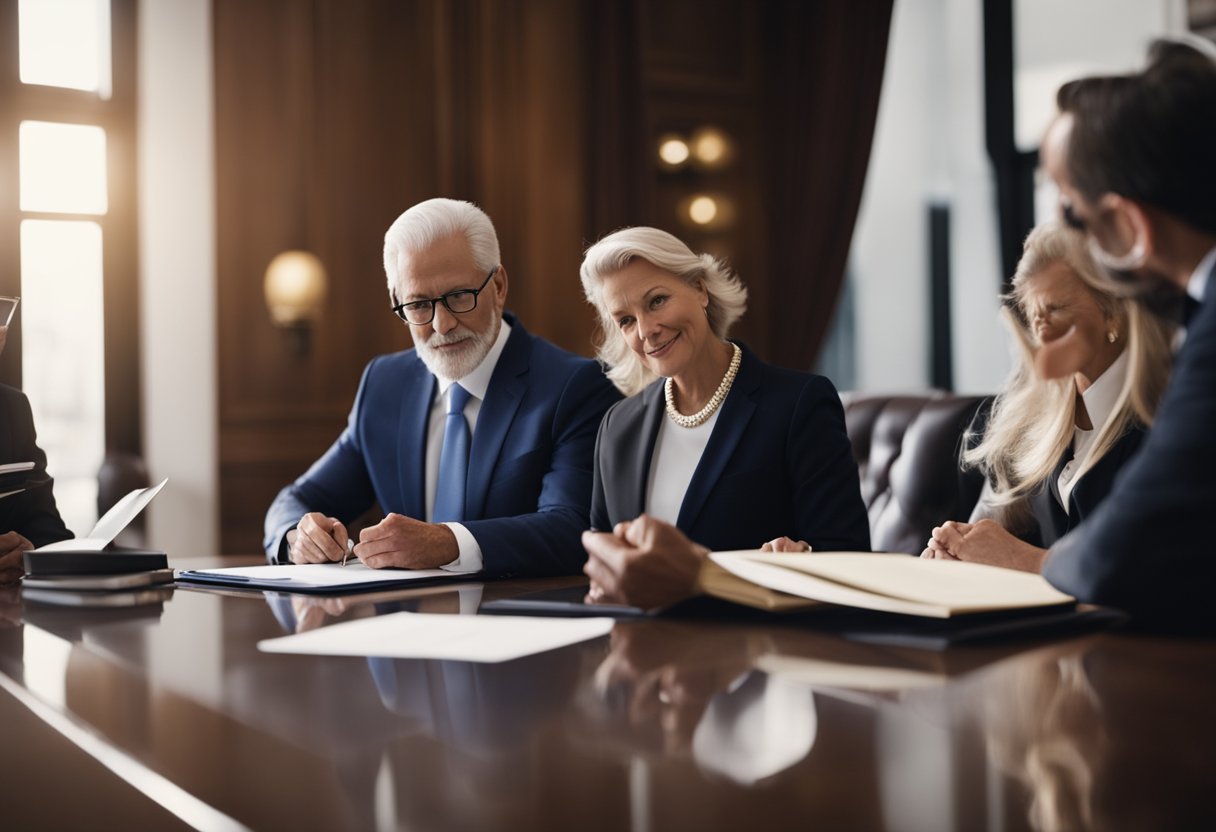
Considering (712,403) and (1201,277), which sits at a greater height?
(1201,277)

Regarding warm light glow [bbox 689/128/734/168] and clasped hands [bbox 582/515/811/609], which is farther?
warm light glow [bbox 689/128/734/168]

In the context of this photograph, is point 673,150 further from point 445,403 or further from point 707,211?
point 445,403

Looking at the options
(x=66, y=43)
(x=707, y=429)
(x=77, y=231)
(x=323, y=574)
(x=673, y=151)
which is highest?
(x=66, y=43)

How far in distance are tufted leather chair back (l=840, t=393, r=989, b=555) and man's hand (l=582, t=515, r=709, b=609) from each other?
1.71m

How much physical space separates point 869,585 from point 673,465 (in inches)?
48.6

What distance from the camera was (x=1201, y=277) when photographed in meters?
1.09

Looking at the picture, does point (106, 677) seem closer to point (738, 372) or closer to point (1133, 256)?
point (1133, 256)

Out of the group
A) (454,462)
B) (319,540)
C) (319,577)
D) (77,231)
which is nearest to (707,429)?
(454,462)

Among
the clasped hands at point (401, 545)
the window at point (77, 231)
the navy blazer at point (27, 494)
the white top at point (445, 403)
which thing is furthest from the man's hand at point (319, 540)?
the window at point (77, 231)

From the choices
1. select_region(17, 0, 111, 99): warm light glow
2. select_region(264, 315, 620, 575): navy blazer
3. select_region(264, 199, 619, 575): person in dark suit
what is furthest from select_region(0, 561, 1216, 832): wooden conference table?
select_region(17, 0, 111, 99): warm light glow

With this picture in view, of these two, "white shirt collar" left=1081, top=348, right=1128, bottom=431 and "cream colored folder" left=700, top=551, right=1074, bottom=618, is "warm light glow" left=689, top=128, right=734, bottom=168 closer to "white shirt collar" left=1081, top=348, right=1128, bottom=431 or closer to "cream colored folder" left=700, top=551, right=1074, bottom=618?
"white shirt collar" left=1081, top=348, right=1128, bottom=431

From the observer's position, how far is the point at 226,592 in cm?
171

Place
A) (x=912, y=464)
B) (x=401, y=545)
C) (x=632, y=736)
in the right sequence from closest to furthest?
1. (x=632, y=736)
2. (x=401, y=545)
3. (x=912, y=464)

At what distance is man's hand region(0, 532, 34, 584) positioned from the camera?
75.1 inches
